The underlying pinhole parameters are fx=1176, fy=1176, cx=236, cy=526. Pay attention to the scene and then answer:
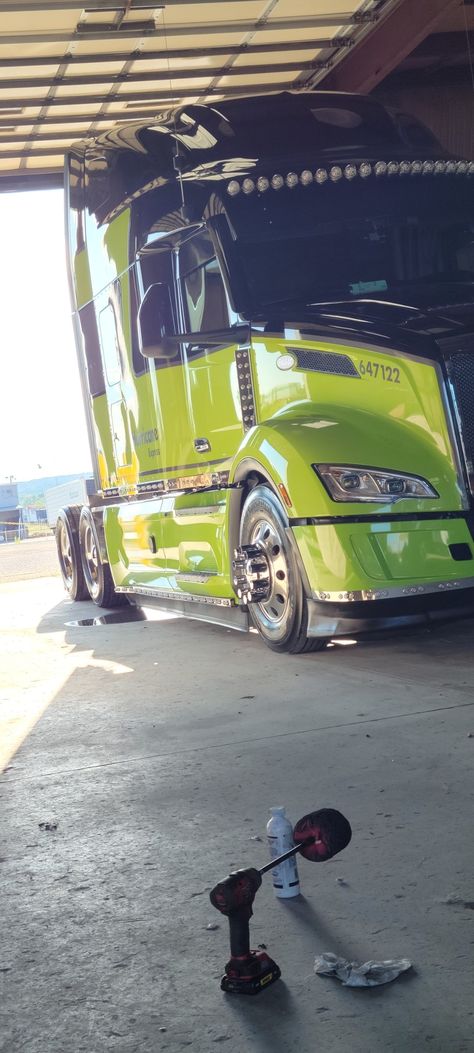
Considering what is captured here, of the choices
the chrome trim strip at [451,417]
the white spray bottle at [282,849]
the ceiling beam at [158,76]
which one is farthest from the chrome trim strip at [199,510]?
the ceiling beam at [158,76]

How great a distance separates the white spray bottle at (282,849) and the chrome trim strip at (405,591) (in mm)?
2957

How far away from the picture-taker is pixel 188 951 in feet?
9.27

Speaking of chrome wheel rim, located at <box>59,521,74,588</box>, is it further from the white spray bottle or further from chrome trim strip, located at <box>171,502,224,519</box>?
the white spray bottle

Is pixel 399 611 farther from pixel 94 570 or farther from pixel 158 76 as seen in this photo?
pixel 158 76

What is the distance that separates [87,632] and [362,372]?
A: 4119 millimetres

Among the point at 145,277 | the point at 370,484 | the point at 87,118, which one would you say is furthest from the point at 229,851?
the point at 87,118

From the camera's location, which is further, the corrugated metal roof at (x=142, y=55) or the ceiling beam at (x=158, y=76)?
the ceiling beam at (x=158, y=76)

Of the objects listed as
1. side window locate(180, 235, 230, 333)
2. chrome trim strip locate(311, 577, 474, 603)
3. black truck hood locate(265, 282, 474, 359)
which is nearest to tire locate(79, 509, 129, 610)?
side window locate(180, 235, 230, 333)

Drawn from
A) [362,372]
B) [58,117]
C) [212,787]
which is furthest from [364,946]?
[58,117]

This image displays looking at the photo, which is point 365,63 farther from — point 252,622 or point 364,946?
point 364,946

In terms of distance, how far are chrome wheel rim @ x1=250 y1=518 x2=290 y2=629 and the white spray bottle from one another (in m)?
3.50

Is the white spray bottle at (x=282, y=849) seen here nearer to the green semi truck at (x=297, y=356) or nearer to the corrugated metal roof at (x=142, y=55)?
the green semi truck at (x=297, y=356)

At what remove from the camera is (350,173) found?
7.13 m

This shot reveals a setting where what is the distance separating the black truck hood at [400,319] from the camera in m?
6.20
